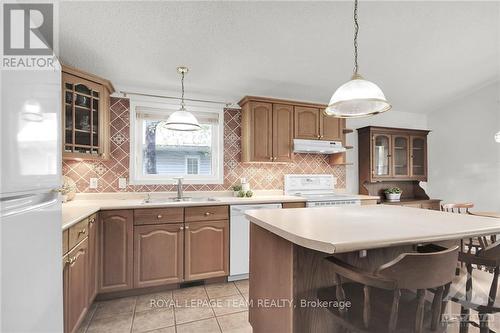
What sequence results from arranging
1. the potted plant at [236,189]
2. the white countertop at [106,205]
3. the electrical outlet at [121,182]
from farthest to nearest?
1. the potted plant at [236,189]
2. the electrical outlet at [121,182]
3. the white countertop at [106,205]

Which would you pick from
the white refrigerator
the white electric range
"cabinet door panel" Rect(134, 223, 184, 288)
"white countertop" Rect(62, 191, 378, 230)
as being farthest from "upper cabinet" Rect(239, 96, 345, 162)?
the white refrigerator

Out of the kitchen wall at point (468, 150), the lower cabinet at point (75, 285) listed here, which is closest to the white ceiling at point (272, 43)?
the kitchen wall at point (468, 150)

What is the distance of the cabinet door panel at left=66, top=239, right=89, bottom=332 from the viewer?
146cm

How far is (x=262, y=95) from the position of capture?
10.8 feet

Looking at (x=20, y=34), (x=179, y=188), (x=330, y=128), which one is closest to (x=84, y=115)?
(x=179, y=188)

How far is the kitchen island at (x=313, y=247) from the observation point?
100cm

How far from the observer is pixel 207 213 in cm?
245

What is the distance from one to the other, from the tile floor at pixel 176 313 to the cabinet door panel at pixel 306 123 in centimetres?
204

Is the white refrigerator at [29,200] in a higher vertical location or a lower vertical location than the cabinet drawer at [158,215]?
higher

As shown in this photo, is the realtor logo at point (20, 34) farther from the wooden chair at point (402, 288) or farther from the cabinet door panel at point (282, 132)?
the cabinet door panel at point (282, 132)

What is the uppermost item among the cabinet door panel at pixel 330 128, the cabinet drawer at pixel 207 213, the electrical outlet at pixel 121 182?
the cabinet door panel at pixel 330 128

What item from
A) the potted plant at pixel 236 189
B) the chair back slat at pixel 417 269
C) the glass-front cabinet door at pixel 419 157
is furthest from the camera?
the glass-front cabinet door at pixel 419 157

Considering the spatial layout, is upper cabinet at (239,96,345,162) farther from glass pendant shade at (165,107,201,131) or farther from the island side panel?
the island side panel

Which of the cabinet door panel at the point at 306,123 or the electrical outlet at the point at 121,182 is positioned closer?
the electrical outlet at the point at 121,182
